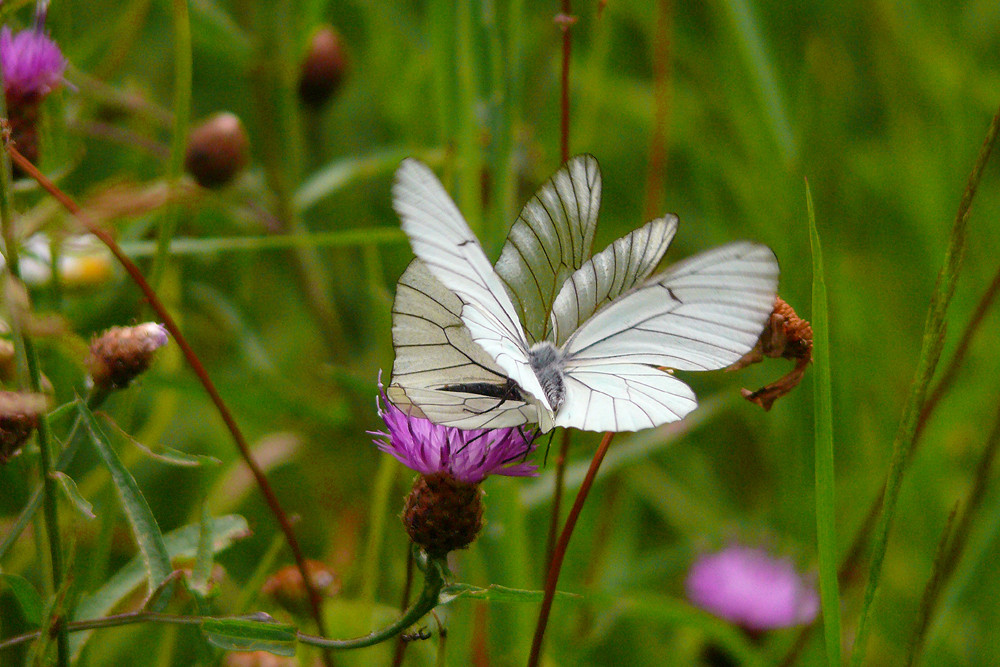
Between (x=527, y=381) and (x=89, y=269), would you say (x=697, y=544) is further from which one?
(x=89, y=269)

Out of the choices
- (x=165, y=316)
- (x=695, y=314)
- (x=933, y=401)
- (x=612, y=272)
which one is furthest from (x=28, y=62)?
(x=933, y=401)

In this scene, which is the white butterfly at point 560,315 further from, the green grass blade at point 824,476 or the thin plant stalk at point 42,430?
the thin plant stalk at point 42,430

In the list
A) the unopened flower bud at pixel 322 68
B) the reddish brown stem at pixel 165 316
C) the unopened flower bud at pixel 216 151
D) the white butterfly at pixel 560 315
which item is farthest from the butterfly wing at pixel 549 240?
the unopened flower bud at pixel 322 68

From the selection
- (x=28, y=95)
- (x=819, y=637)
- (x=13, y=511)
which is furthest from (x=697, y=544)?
(x=28, y=95)

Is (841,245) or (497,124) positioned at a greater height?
(497,124)

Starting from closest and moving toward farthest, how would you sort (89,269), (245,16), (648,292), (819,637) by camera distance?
(648,292) < (819,637) < (89,269) < (245,16)

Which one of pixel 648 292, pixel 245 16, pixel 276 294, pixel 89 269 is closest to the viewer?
pixel 648 292

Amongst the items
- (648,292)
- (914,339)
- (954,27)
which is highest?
(954,27)

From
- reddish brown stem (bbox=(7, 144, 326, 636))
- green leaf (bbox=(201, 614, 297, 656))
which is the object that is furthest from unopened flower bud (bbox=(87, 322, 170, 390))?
green leaf (bbox=(201, 614, 297, 656))
